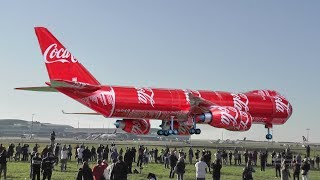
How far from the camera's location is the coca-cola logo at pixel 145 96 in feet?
105

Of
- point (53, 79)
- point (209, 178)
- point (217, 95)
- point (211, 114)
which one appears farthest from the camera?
point (217, 95)

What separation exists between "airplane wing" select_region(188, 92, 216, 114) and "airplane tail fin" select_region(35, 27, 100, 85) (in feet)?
24.7

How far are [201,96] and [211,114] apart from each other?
2.08 m

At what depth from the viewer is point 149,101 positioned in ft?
106

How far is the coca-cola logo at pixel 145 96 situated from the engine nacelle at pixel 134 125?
15.3 ft

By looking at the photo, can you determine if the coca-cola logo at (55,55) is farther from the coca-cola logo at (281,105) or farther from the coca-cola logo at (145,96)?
the coca-cola logo at (281,105)

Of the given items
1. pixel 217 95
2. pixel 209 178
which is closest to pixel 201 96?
pixel 217 95

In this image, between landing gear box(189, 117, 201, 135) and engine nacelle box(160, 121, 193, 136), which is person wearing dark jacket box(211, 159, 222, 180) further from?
engine nacelle box(160, 121, 193, 136)

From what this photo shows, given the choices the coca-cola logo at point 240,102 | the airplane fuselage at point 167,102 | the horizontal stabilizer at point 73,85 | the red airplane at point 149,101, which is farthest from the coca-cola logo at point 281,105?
the horizontal stabilizer at point 73,85

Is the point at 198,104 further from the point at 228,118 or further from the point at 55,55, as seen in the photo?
the point at 55,55

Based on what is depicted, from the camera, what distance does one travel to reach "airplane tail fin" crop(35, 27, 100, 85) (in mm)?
31750

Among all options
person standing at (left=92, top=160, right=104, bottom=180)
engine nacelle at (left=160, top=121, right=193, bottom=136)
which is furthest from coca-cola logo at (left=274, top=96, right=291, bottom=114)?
person standing at (left=92, top=160, right=104, bottom=180)

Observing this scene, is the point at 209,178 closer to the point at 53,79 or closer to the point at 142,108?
the point at 142,108

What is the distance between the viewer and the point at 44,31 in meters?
31.8
